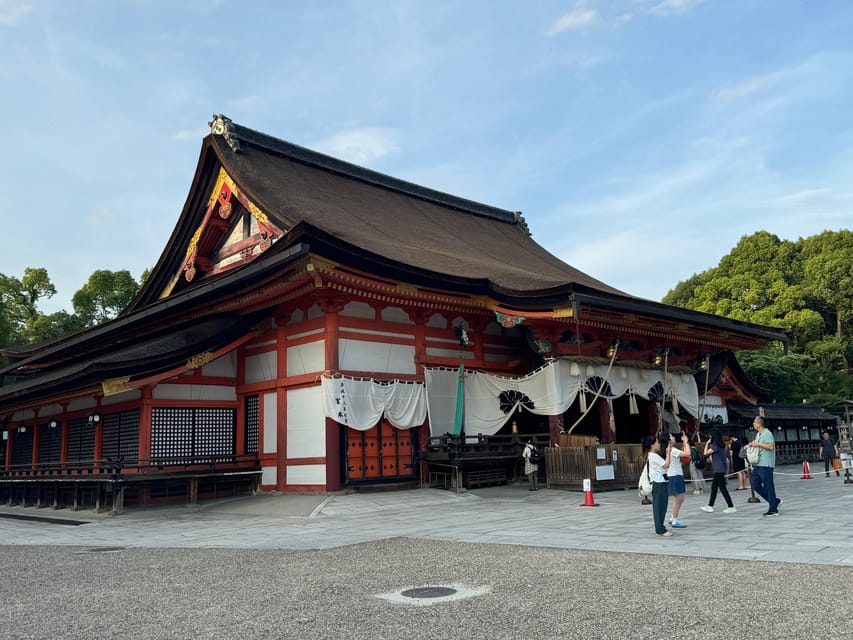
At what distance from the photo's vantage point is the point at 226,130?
2036cm

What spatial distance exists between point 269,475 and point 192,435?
212cm

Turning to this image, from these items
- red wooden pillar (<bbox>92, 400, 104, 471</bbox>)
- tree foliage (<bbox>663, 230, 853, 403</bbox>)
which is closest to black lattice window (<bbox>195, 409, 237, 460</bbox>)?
red wooden pillar (<bbox>92, 400, 104, 471</bbox>)

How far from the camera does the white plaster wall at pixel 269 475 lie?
16.2 metres

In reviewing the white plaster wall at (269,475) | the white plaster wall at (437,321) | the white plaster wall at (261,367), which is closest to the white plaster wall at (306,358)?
the white plaster wall at (261,367)

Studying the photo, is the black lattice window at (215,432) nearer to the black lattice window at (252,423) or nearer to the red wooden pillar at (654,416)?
the black lattice window at (252,423)

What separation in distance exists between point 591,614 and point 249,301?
13.2 m

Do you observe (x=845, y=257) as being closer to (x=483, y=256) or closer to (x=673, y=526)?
(x=483, y=256)

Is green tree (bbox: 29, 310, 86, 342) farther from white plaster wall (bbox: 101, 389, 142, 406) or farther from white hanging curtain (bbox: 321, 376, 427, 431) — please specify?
white hanging curtain (bbox: 321, 376, 427, 431)

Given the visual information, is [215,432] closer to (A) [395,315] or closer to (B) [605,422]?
(A) [395,315]

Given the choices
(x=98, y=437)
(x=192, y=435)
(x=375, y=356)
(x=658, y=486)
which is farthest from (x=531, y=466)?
(x=98, y=437)

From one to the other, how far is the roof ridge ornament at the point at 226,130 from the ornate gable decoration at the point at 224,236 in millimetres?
1000

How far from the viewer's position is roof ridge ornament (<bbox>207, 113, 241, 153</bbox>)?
66.6 ft

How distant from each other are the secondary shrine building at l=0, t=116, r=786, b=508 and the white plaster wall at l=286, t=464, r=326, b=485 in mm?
45

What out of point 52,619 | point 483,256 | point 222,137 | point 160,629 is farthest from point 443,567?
point 222,137
